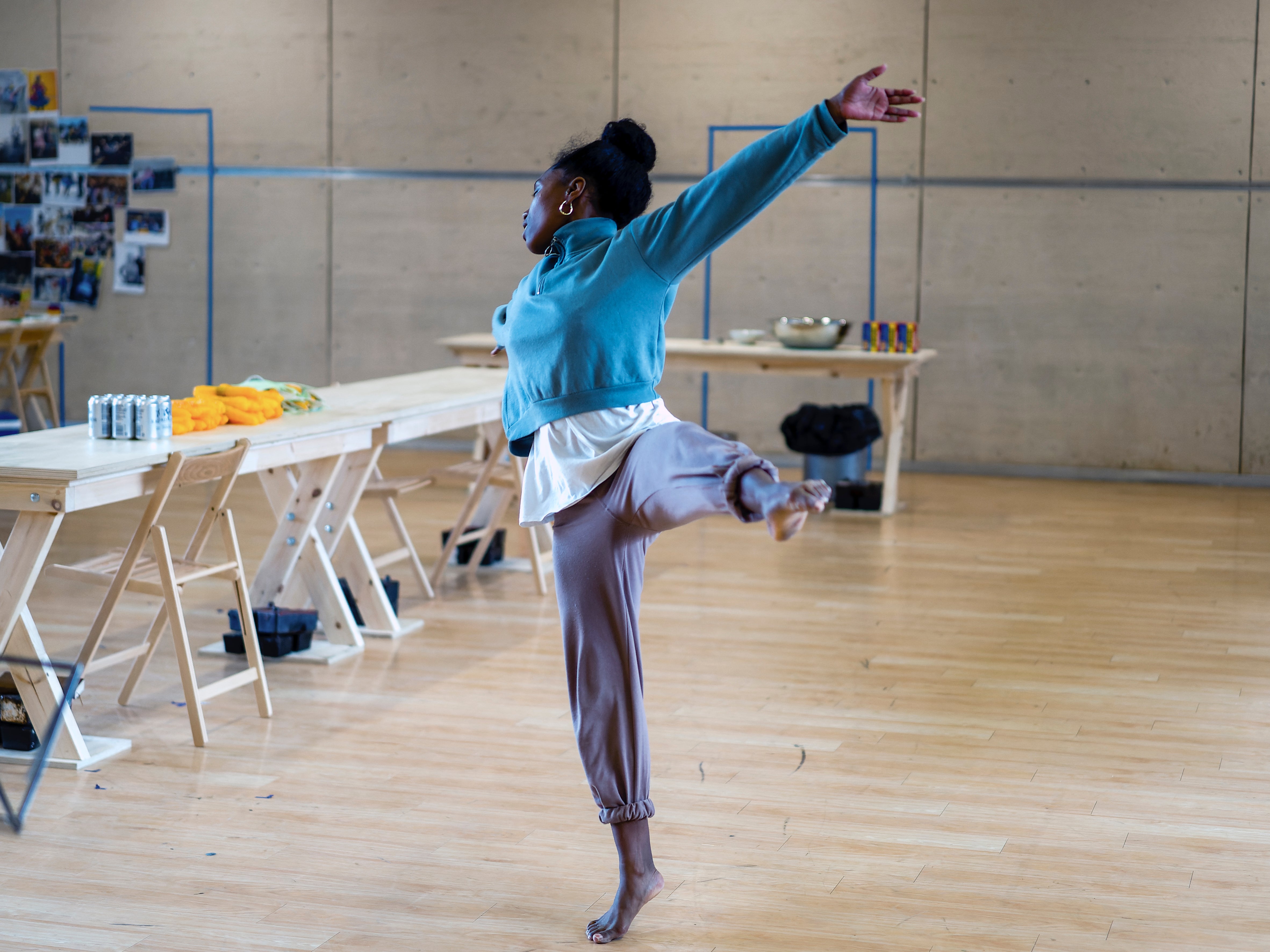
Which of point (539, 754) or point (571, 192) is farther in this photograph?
point (539, 754)

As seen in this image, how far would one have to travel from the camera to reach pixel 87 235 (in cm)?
1042

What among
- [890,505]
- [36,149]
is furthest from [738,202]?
[36,149]

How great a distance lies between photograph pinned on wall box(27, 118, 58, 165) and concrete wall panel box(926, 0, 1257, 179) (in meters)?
6.18

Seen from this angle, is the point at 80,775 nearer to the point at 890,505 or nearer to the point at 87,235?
the point at 890,505

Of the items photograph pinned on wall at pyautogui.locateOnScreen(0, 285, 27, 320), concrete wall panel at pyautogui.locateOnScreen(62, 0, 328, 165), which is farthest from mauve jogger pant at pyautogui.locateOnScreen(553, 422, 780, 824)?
concrete wall panel at pyautogui.locateOnScreen(62, 0, 328, 165)

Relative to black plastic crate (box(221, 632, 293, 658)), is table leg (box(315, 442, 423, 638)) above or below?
above

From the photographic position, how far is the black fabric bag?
26.4 feet

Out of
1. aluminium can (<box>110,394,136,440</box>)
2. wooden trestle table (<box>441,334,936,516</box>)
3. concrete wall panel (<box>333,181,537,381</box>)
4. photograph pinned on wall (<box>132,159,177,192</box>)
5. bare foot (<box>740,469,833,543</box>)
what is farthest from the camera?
photograph pinned on wall (<box>132,159,177,192</box>)

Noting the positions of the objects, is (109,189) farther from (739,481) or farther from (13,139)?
(739,481)

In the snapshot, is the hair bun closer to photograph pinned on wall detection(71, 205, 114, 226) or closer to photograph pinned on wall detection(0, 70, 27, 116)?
photograph pinned on wall detection(71, 205, 114, 226)

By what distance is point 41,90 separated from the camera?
A: 34.2ft

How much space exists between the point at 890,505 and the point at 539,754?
4.34 metres

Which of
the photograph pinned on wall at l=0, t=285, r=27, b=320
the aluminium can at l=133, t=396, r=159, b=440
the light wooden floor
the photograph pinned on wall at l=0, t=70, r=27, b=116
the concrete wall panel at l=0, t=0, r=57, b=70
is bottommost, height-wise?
the light wooden floor

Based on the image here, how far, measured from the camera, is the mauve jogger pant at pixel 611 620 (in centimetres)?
253
